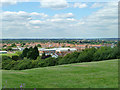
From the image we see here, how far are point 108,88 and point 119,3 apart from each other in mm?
4799

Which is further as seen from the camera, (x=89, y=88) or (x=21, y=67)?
(x=21, y=67)

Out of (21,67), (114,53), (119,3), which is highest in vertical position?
(119,3)

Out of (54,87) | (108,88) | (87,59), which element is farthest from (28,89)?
(87,59)

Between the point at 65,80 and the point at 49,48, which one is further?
the point at 49,48

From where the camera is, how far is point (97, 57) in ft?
58.5

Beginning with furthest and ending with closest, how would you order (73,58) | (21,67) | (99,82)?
(73,58) < (21,67) < (99,82)

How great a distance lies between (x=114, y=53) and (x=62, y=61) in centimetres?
594

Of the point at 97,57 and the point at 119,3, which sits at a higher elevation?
the point at 119,3

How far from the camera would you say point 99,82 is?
5.41 metres

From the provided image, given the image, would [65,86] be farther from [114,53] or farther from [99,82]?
[114,53]

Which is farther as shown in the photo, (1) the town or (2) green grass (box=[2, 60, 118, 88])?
(1) the town

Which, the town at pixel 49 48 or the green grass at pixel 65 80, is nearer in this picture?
the green grass at pixel 65 80

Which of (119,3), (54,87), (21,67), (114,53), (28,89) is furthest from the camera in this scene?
(114,53)

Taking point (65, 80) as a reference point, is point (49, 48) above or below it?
below
